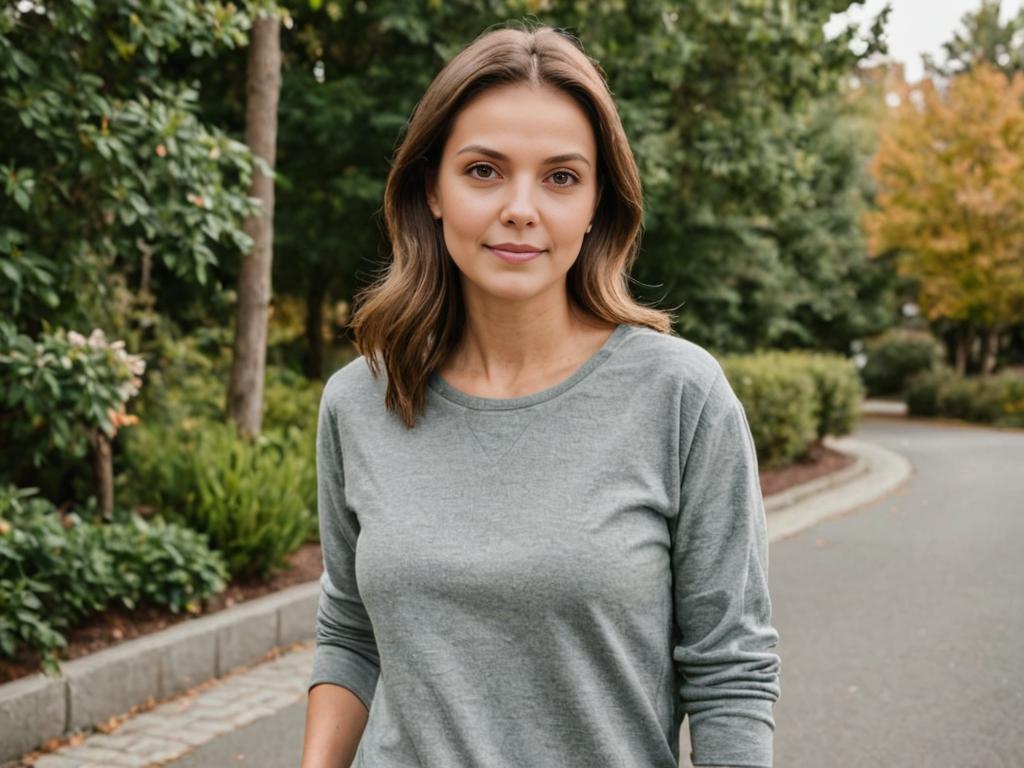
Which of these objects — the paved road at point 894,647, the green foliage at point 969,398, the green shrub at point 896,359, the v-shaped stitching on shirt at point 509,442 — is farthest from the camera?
the green shrub at point 896,359

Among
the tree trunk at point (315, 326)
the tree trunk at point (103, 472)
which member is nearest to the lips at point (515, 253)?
the tree trunk at point (103, 472)

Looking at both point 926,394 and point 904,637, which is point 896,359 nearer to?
point 926,394

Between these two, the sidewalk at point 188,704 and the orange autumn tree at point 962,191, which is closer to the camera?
the sidewalk at point 188,704

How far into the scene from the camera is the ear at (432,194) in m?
1.97

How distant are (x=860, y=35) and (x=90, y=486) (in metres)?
8.98

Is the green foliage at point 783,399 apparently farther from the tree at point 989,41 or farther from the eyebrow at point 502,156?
the tree at point 989,41

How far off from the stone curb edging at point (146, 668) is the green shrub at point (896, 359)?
36271 millimetres

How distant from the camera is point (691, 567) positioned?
1.66 metres

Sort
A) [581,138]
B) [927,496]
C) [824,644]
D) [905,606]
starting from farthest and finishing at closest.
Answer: [927,496] → [905,606] → [824,644] → [581,138]

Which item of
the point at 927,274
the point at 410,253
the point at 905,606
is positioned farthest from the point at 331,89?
the point at 927,274

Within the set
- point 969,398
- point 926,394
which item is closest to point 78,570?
point 969,398

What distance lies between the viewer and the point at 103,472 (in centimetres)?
699

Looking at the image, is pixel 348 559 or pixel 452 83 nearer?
pixel 452 83

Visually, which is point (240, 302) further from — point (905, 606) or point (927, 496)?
point (927, 496)
